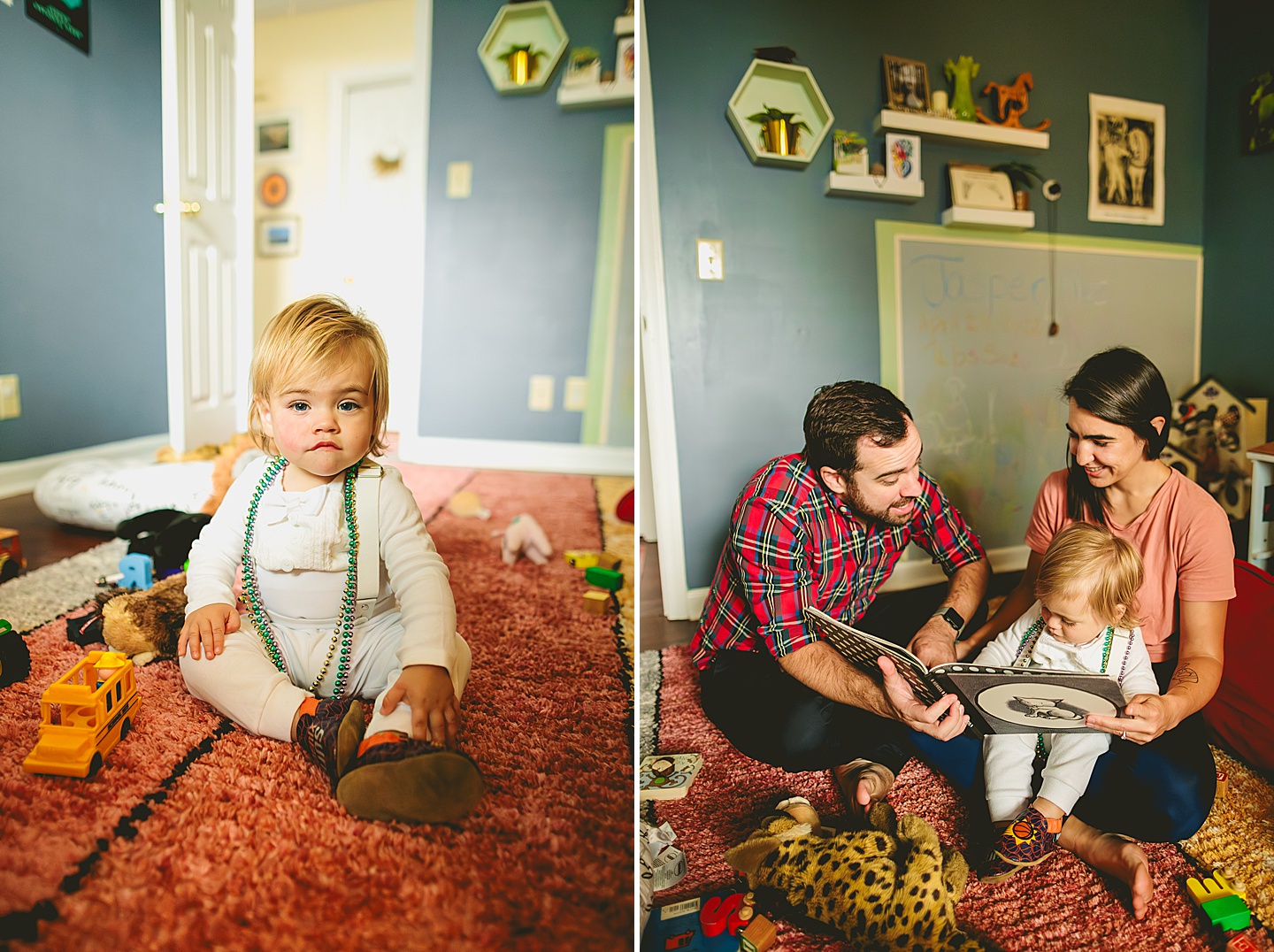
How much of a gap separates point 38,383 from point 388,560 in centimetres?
47

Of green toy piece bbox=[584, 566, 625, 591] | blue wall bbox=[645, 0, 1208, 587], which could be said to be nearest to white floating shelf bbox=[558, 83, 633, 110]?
blue wall bbox=[645, 0, 1208, 587]

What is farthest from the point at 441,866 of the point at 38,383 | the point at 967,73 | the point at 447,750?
the point at 967,73

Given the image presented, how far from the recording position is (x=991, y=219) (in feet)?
3.06

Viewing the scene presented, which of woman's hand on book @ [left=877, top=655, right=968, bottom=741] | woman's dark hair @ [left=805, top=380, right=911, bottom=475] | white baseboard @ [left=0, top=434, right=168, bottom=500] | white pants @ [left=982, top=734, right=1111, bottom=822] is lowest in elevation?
white pants @ [left=982, top=734, right=1111, bottom=822]

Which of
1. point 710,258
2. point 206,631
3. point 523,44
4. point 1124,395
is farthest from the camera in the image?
point 710,258

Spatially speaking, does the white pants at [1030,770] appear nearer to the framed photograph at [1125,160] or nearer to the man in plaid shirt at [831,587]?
the man in plaid shirt at [831,587]

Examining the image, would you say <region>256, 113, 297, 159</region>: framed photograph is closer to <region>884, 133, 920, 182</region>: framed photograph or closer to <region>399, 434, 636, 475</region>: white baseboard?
<region>399, 434, 636, 475</region>: white baseboard

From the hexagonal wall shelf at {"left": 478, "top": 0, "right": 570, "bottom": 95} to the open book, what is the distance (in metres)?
0.80

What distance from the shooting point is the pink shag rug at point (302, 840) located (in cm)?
48

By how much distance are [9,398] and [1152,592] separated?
4.21ft

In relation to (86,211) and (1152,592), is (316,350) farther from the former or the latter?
(1152,592)

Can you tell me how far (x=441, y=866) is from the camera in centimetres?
52

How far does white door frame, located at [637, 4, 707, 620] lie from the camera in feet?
3.44

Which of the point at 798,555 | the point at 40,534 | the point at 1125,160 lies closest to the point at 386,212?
the point at 40,534
